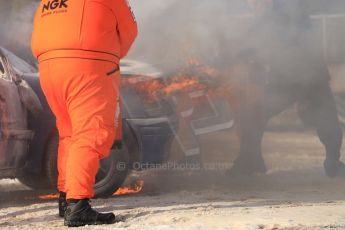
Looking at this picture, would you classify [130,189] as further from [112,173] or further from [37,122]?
[37,122]

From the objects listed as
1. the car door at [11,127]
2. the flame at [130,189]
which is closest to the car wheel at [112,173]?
the flame at [130,189]

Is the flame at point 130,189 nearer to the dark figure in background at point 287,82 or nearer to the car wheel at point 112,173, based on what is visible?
the car wheel at point 112,173

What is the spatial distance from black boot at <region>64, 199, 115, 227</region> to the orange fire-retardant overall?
0.06 m

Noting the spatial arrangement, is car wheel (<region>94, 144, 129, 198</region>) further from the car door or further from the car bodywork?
the car door

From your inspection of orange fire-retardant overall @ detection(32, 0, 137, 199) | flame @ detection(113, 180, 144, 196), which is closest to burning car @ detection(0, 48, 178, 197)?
flame @ detection(113, 180, 144, 196)

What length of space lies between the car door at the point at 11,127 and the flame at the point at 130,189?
1.03 m

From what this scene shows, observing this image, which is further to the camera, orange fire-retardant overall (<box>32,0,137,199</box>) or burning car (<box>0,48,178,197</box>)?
burning car (<box>0,48,178,197</box>)

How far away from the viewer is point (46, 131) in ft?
19.2

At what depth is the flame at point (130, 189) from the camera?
632cm

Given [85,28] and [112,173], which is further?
[112,173]

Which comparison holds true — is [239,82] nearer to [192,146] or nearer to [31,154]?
[192,146]

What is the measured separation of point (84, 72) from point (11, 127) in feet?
4.12

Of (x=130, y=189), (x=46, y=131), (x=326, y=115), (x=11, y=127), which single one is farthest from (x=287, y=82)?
(x=11, y=127)

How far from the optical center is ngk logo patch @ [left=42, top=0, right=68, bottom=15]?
4574 millimetres
